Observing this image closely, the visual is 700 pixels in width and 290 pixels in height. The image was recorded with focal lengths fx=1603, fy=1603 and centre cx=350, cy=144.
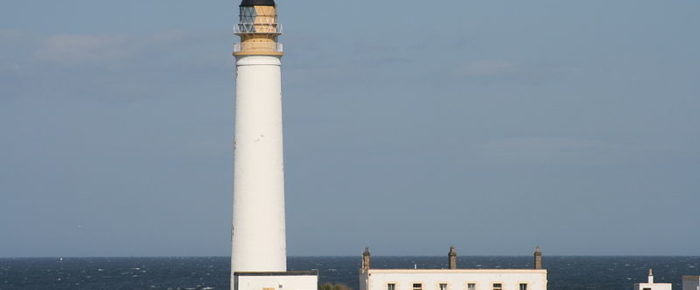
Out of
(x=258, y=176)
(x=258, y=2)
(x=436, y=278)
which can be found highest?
(x=258, y=2)

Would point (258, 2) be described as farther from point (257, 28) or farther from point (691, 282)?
point (691, 282)

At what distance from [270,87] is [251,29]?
236 cm

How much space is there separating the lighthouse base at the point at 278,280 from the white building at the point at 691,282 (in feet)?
56.2

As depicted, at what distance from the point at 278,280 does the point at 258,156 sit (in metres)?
5.52

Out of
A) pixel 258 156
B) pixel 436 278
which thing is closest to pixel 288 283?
pixel 258 156

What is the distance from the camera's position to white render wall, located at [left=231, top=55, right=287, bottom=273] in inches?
2372

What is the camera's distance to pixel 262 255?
60.1m

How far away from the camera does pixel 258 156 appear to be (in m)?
60.4

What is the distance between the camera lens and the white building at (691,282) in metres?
65.2

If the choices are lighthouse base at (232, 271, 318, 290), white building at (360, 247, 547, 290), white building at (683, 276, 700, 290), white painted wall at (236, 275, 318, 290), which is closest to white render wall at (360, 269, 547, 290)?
white building at (360, 247, 547, 290)

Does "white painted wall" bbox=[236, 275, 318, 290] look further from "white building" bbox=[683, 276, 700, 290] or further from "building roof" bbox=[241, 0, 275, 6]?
"white building" bbox=[683, 276, 700, 290]

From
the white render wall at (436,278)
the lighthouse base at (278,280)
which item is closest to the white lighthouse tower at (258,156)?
the lighthouse base at (278,280)

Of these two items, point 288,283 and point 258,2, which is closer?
point 288,283

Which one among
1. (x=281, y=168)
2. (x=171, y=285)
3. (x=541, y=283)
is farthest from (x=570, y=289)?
(x=281, y=168)
